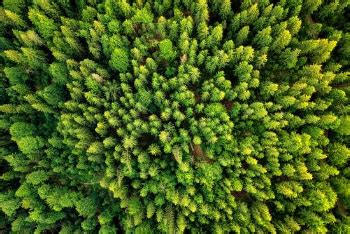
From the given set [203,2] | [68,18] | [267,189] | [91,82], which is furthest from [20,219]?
[203,2]

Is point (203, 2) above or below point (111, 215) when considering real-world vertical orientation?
above

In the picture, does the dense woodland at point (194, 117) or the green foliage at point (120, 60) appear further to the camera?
the green foliage at point (120, 60)

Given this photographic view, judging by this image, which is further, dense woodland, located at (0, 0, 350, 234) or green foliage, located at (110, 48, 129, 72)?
green foliage, located at (110, 48, 129, 72)

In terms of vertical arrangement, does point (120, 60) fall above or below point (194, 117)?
above

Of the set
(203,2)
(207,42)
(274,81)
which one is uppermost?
(203,2)

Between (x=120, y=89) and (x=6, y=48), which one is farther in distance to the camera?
(x=6, y=48)

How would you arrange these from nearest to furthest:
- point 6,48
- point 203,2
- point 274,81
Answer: point 203,2 < point 274,81 < point 6,48

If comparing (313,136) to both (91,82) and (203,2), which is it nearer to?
(203,2)

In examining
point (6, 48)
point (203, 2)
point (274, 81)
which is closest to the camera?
point (203, 2)
